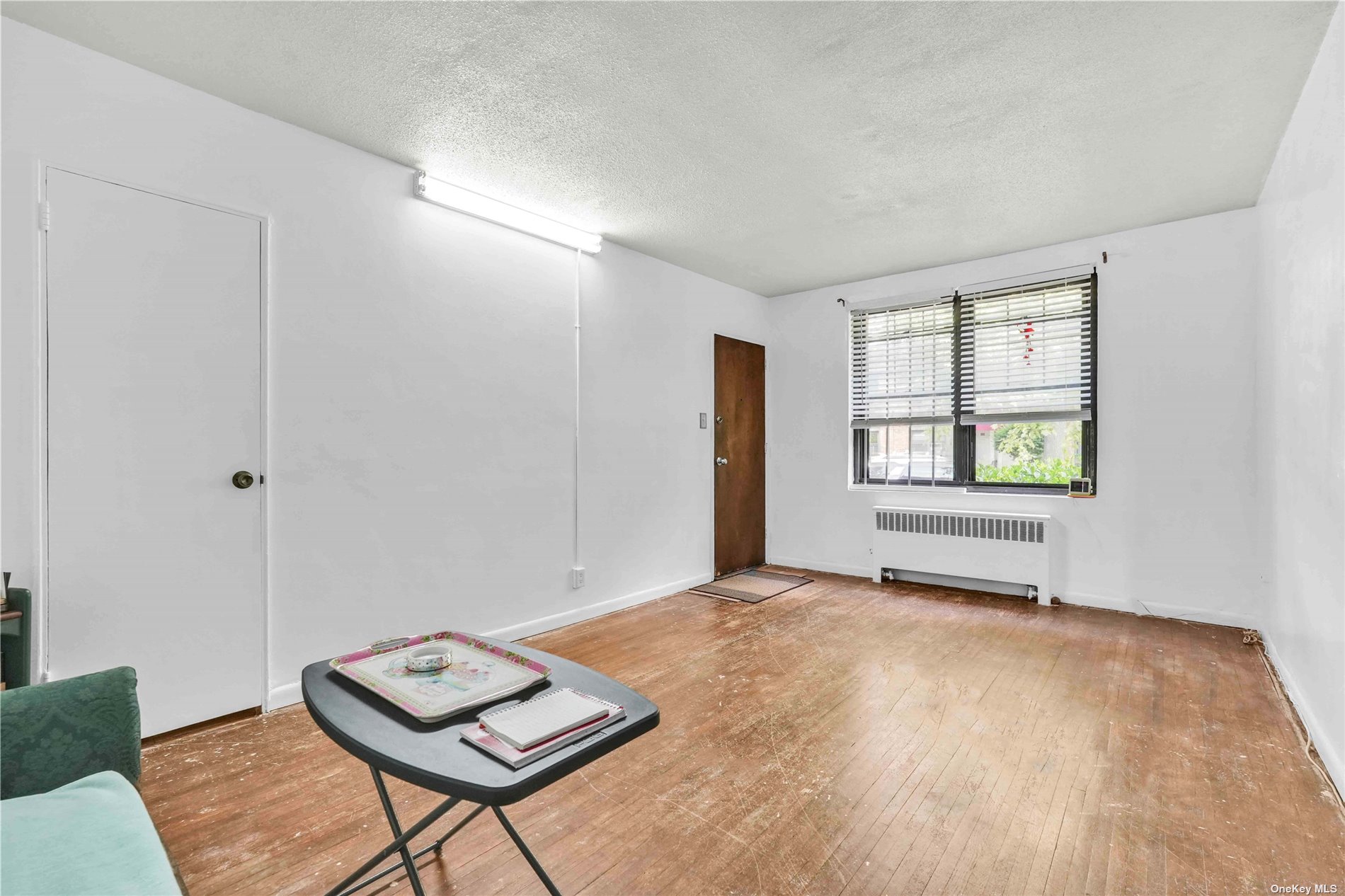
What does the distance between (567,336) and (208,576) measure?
243cm

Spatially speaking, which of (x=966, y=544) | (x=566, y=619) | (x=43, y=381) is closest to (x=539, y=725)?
(x=43, y=381)

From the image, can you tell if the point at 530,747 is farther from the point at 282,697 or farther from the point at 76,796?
the point at 282,697

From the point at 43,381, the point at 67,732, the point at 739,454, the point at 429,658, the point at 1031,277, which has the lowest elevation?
the point at 67,732

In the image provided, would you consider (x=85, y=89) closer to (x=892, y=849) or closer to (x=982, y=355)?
(x=892, y=849)

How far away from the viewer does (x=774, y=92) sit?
265 cm

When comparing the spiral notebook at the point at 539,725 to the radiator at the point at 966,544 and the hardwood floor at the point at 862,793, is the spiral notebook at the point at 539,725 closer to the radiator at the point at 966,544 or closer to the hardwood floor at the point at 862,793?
the hardwood floor at the point at 862,793

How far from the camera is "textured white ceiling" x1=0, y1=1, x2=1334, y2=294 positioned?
221 centimetres

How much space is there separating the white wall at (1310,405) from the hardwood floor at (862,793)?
29cm

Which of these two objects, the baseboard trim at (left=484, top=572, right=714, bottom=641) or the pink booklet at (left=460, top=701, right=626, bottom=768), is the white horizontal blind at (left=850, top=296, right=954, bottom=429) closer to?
the baseboard trim at (left=484, top=572, right=714, bottom=641)

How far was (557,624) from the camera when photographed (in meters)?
4.16

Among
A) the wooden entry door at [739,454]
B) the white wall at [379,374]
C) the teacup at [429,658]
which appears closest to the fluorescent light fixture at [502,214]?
the white wall at [379,374]

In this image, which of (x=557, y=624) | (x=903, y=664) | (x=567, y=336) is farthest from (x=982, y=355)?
(x=557, y=624)

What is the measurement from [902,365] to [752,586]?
2.38 m

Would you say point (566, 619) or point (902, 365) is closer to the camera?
point (566, 619)
